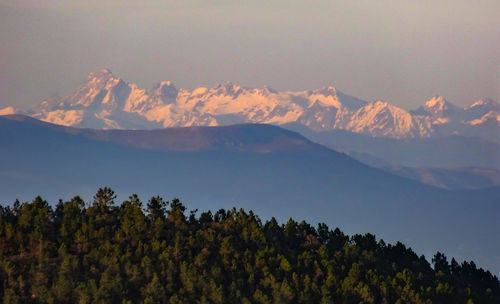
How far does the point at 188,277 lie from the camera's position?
198500mm

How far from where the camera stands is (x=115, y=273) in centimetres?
19925

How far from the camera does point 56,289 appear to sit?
624 ft

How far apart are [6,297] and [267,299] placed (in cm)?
4106

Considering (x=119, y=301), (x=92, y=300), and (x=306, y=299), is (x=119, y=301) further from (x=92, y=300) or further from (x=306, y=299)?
(x=306, y=299)

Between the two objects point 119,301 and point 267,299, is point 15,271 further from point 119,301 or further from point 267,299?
point 267,299

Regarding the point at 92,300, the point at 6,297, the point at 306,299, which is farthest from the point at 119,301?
the point at 306,299

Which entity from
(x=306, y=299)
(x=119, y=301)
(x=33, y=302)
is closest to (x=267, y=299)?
(x=306, y=299)

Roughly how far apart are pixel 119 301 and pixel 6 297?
1762 centimetres

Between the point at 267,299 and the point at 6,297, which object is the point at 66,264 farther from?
the point at 267,299

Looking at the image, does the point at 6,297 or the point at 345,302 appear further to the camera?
the point at 345,302

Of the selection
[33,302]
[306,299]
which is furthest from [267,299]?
[33,302]

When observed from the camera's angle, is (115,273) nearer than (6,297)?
No

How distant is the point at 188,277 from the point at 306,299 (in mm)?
19607

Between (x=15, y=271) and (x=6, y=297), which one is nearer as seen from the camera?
(x=6, y=297)
